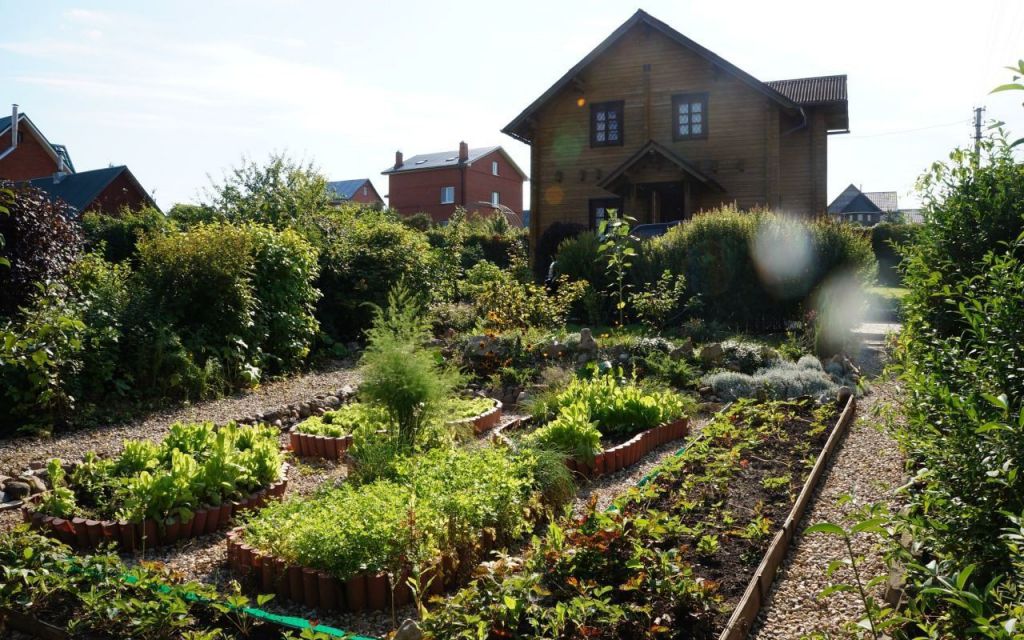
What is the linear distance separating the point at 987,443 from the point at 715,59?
65.9ft

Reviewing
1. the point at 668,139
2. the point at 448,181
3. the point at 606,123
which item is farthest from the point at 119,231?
the point at 448,181

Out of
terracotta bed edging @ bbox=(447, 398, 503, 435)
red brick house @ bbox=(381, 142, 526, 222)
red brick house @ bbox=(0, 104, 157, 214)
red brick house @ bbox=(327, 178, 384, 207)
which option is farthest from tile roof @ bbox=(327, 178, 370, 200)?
terracotta bed edging @ bbox=(447, 398, 503, 435)

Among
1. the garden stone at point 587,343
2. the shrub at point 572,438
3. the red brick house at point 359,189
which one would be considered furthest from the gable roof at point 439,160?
the shrub at point 572,438

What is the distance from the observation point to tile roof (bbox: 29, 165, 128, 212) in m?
32.4

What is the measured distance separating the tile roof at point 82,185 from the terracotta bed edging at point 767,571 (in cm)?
3371

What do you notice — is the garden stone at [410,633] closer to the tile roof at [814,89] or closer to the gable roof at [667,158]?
the gable roof at [667,158]

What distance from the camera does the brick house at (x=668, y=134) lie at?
20891 mm

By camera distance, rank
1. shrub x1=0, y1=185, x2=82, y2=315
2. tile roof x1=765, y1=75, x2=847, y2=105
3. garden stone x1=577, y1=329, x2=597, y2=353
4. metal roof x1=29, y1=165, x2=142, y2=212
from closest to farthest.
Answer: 1. shrub x1=0, y1=185, x2=82, y2=315
2. garden stone x1=577, y1=329, x2=597, y2=353
3. tile roof x1=765, y1=75, x2=847, y2=105
4. metal roof x1=29, y1=165, x2=142, y2=212

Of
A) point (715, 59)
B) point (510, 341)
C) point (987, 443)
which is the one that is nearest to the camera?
point (987, 443)

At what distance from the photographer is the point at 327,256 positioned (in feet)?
41.1

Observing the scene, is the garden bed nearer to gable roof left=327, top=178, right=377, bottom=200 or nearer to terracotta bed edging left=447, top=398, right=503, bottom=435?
terracotta bed edging left=447, top=398, right=503, bottom=435

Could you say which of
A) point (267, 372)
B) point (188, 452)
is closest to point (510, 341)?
point (267, 372)

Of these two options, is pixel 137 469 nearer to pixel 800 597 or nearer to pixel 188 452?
pixel 188 452

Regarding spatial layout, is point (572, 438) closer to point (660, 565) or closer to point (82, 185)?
point (660, 565)
